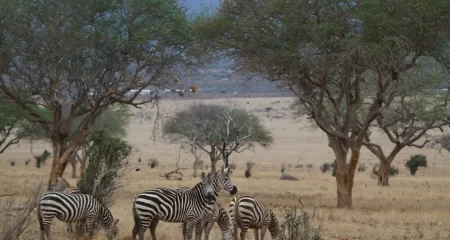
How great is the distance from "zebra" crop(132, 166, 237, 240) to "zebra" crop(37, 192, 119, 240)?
0.89m

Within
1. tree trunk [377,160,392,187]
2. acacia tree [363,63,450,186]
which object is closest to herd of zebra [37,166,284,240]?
acacia tree [363,63,450,186]

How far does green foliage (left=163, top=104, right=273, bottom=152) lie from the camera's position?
Result: 154ft

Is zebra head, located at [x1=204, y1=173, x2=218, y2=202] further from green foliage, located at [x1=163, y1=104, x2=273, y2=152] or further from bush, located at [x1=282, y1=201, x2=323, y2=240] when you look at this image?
green foliage, located at [x1=163, y1=104, x2=273, y2=152]

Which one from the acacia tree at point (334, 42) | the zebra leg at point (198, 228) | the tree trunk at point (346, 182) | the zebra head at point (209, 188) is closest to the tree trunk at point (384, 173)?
the acacia tree at point (334, 42)

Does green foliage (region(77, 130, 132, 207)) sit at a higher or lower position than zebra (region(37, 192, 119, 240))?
higher

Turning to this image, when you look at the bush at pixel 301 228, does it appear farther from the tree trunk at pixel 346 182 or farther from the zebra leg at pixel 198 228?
the tree trunk at pixel 346 182

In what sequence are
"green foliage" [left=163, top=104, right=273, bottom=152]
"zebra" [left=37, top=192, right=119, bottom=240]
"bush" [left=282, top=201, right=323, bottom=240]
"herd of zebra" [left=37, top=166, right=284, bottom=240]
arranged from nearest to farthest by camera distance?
"bush" [left=282, top=201, right=323, bottom=240] → "zebra" [left=37, top=192, right=119, bottom=240] → "herd of zebra" [left=37, top=166, right=284, bottom=240] → "green foliage" [left=163, top=104, right=273, bottom=152]

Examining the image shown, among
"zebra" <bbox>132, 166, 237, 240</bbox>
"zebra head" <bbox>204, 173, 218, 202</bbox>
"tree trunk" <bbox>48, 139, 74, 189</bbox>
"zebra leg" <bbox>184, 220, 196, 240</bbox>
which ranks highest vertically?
"tree trunk" <bbox>48, 139, 74, 189</bbox>

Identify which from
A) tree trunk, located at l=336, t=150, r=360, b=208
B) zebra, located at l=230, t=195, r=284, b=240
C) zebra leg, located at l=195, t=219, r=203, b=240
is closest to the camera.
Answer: zebra leg, located at l=195, t=219, r=203, b=240

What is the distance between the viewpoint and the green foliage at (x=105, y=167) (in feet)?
54.6

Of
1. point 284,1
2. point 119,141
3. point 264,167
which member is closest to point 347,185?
point 284,1

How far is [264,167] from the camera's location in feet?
212

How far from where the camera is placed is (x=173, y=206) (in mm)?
13836

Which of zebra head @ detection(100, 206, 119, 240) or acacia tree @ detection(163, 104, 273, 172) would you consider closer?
zebra head @ detection(100, 206, 119, 240)
